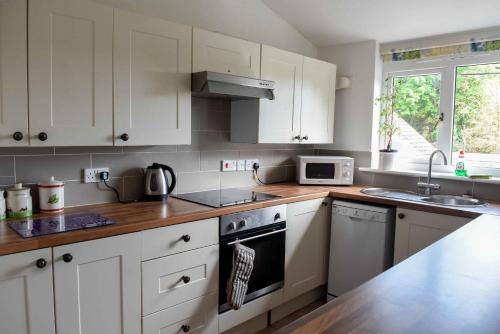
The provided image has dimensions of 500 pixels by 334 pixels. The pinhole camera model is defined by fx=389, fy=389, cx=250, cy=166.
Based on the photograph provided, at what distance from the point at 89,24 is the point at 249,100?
3.92 ft

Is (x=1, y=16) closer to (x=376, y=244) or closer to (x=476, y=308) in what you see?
A: (x=476, y=308)

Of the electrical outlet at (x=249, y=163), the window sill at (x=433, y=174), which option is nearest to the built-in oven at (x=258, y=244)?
the electrical outlet at (x=249, y=163)

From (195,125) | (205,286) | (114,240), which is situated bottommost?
(205,286)

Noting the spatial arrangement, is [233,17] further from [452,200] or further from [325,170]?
[452,200]

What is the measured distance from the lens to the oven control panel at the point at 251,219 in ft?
7.19

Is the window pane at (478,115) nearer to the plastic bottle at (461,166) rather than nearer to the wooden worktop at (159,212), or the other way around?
the plastic bottle at (461,166)

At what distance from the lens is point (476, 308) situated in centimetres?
97

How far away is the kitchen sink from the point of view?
2.65 metres

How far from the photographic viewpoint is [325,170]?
3.19 metres

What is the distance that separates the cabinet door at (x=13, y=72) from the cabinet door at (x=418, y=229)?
223cm

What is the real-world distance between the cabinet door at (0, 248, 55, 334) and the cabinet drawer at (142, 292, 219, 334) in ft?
1.58

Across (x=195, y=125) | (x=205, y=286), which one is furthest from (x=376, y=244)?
(x=195, y=125)

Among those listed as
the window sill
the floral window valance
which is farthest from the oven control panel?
the floral window valance

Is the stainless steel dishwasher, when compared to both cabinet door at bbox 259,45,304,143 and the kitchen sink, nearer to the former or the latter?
the kitchen sink
